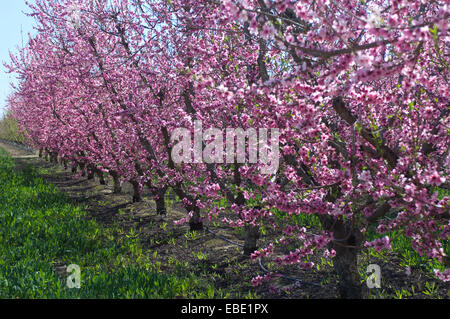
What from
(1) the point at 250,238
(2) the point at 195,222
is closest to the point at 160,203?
(2) the point at 195,222

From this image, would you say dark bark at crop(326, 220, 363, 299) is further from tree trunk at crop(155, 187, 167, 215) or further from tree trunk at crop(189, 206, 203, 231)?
tree trunk at crop(155, 187, 167, 215)

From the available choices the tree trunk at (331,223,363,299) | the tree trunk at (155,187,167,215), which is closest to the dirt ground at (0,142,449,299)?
the tree trunk at (155,187,167,215)

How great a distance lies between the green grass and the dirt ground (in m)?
0.35

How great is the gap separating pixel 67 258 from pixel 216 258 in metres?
2.34

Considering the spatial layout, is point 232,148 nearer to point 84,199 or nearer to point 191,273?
point 191,273

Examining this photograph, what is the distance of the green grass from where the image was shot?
4.42 m

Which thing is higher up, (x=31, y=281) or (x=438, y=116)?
(x=438, y=116)

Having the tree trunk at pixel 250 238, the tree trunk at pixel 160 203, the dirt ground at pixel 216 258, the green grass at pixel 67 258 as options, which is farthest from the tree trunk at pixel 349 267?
the tree trunk at pixel 160 203

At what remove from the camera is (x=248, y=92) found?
303 centimetres

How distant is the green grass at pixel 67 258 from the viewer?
174 inches

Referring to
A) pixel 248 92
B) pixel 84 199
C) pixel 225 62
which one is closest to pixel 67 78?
pixel 84 199

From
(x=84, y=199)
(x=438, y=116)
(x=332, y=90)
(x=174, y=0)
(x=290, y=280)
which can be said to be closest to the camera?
(x=332, y=90)

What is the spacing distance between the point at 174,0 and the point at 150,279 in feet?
12.9

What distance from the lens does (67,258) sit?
6.19 meters
